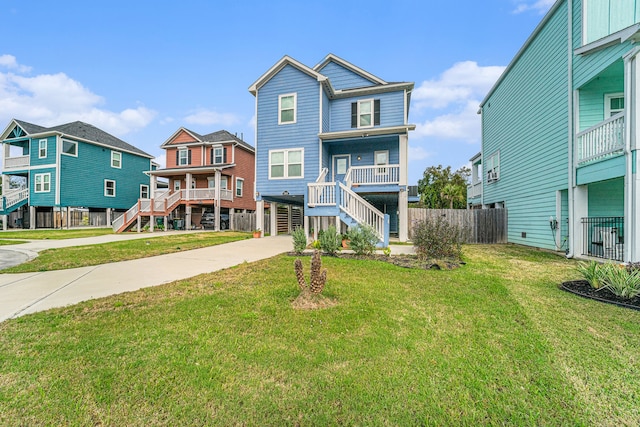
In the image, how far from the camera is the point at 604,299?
4281mm

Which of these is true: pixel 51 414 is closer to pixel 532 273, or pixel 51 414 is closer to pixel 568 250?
pixel 532 273

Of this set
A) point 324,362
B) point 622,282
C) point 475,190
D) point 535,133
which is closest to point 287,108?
point 535,133

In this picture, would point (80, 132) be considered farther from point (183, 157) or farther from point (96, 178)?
point (183, 157)

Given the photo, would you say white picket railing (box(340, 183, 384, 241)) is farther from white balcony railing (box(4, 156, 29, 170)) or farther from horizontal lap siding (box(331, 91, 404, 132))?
white balcony railing (box(4, 156, 29, 170))

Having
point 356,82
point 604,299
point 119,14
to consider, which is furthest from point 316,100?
point 604,299

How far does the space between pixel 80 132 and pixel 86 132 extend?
2.37ft

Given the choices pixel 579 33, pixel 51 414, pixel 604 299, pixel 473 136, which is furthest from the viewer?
pixel 473 136

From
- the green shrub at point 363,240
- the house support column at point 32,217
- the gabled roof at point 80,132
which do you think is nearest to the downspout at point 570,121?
the green shrub at point 363,240

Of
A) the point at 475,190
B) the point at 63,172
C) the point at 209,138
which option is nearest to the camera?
the point at 475,190

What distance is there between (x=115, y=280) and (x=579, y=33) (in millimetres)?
14018

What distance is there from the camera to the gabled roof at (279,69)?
14.1m

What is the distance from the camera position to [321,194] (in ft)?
36.7

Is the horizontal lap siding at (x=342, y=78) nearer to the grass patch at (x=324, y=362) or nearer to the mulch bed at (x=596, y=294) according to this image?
the mulch bed at (x=596, y=294)

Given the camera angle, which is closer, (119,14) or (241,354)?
(241,354)
